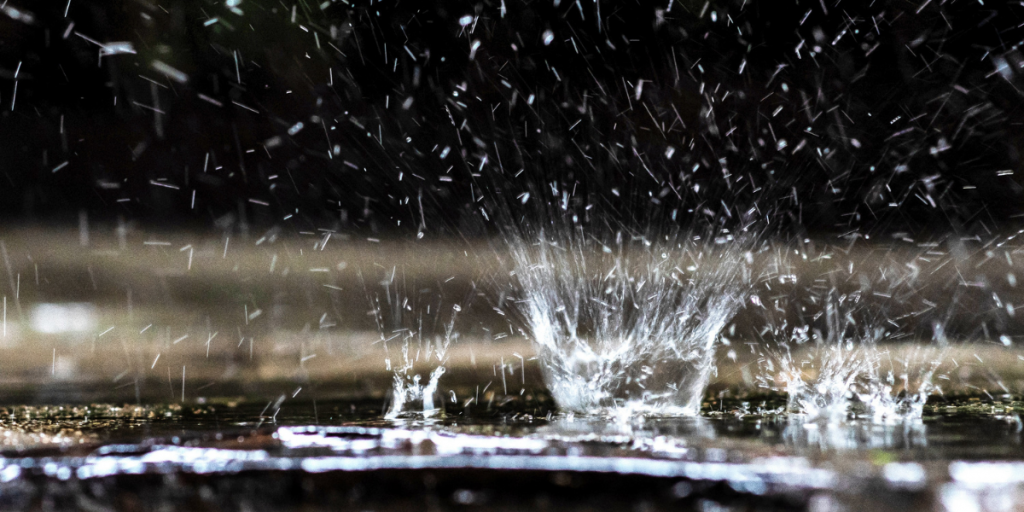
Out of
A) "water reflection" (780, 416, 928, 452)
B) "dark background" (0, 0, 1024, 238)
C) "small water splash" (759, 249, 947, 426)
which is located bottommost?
"water reflection" (780, 416, 928, 452)

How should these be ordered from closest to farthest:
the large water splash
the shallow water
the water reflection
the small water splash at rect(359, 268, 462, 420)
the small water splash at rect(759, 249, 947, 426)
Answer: the shallow water < the water reflection < the small water splash at rect(759, 249, 947, 426) < the large water splash < the small water splash at rect(359, 268, 462, 420)

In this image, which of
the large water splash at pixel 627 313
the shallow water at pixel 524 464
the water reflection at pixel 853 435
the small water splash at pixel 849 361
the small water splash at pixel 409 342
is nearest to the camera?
the shallow water at pixel 524 464

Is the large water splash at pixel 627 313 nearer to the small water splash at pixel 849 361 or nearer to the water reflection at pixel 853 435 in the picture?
the small water splash at pixel 849 361

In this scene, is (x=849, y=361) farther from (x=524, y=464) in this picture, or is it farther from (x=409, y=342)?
(x=524, y=464)

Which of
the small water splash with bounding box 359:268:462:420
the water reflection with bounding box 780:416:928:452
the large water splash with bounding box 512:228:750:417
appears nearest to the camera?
the water reflection with bounding box 780:416:928:452

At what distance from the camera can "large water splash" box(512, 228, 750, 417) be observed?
289 centimetres

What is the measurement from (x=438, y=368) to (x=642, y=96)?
67.1 inches

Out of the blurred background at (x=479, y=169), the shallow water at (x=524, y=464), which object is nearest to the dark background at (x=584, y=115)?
the blurred background at (x=479, y=169)

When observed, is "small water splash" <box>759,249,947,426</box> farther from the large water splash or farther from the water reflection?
the large water splash

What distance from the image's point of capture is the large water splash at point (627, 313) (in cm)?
289

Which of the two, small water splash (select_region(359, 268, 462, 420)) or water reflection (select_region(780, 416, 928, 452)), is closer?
water reflection (select_region(780, 416, 928, 452))

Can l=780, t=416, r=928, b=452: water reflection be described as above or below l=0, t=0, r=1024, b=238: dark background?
below

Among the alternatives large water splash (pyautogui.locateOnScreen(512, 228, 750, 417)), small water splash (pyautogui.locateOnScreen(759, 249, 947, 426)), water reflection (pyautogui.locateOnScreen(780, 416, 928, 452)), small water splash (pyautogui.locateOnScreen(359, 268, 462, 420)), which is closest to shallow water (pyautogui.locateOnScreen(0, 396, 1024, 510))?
water reflection (pyautogui.locateOnScreen(780, 416, 928, 452))

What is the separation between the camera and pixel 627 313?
383 centimetres
